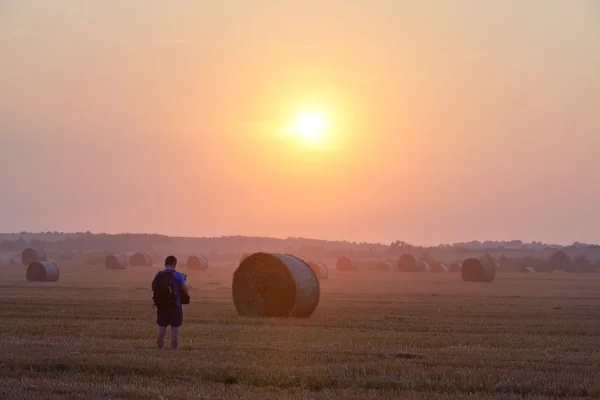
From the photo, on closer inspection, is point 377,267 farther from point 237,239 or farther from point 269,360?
point 237,239

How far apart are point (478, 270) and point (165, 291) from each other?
1546 inches

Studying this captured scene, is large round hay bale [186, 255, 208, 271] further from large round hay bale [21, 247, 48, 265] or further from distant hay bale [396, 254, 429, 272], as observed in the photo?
distant hay bale [396, 254, 429, 272]

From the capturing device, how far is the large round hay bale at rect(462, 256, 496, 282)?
170ft

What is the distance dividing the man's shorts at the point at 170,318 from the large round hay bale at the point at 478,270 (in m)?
39.2

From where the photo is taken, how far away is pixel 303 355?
45.1ft

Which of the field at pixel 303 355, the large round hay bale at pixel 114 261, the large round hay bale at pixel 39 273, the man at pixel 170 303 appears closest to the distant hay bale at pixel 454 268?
the large round hay bale at pixel 114 261

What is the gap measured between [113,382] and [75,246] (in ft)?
445

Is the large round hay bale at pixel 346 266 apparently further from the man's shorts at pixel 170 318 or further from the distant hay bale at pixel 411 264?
the man's shorts at pixel 170 318

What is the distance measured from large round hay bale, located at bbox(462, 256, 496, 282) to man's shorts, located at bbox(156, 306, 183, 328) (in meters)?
39.2

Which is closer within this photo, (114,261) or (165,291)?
(165,291)

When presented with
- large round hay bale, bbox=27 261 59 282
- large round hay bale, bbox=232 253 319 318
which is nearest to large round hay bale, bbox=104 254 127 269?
large round hay bale, bbox=27 261 59 282

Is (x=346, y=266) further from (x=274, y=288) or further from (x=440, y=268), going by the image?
(x=274, y=288)

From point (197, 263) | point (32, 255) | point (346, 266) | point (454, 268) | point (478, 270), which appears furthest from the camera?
point (346, 266)

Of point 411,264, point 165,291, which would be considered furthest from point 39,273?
point 411,264
